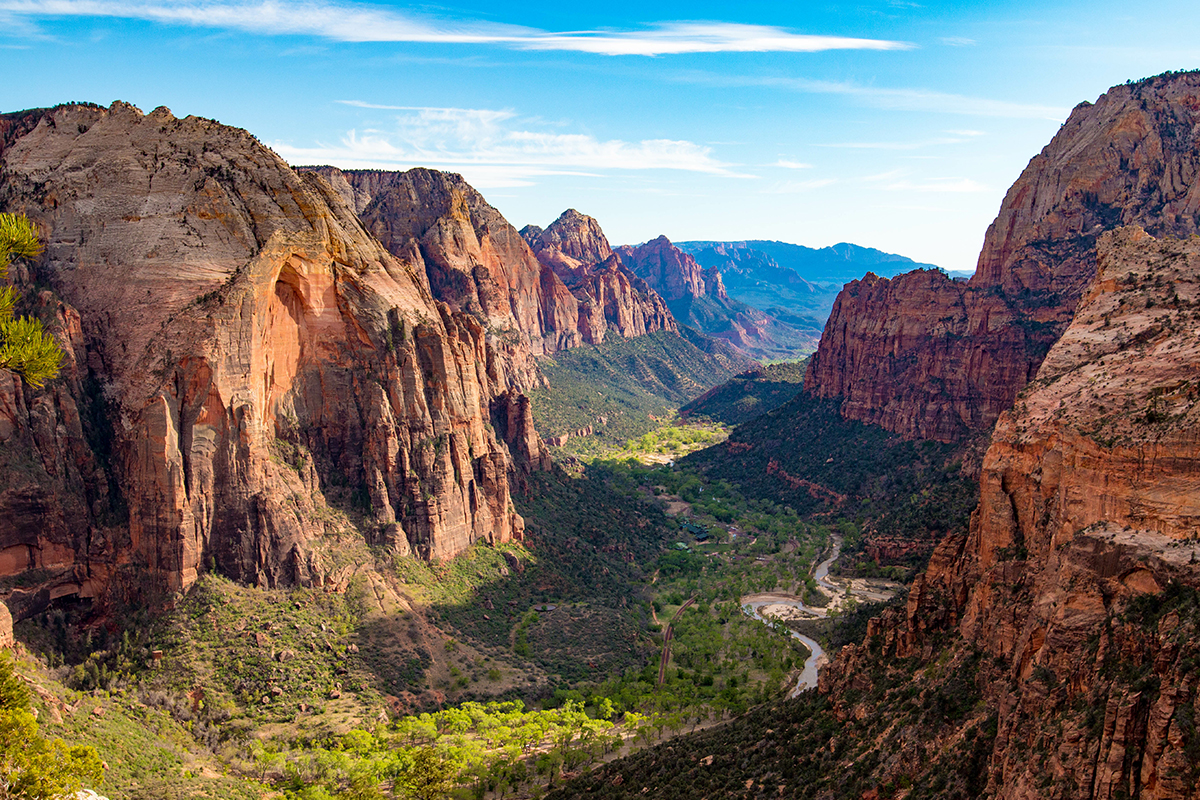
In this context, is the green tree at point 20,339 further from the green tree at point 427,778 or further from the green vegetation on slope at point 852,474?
the green vegetation on slope at point 852,474

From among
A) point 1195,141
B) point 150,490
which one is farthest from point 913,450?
point 150,490

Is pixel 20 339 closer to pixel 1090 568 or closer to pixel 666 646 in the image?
pixel 1090 568

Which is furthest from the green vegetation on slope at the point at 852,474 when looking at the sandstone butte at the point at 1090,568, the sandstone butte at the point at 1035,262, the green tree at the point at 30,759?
the green tree at the point at 30,759

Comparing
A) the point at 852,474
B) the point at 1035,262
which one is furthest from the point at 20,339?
the point at 1035,262

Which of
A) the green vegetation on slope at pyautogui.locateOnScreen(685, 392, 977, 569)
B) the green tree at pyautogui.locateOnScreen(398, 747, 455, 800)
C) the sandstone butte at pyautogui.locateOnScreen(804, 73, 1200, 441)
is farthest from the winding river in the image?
the green tree at pyautogui.locateOnScreen(398, 747, 455, 800)

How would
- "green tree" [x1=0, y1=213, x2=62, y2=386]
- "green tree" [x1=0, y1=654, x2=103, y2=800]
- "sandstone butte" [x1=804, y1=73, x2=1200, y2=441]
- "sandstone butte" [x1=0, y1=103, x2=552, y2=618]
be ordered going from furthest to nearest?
1. "sandstone butte" [x1=804, y1=73, x2=1200, y2=441]
2. "sandstone butte" [x1=0, y1=103, x2=552, y2=618]
3. "green tree" [x1=0, y1=213, x2=62, y2=386]
4. "green tree" [x1=0, y1=654, x2=103, y2=800]

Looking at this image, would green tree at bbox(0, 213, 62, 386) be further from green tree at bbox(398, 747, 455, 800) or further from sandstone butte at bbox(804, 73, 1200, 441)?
sandstone butte at bbox(804, 73, 1200, 441)
